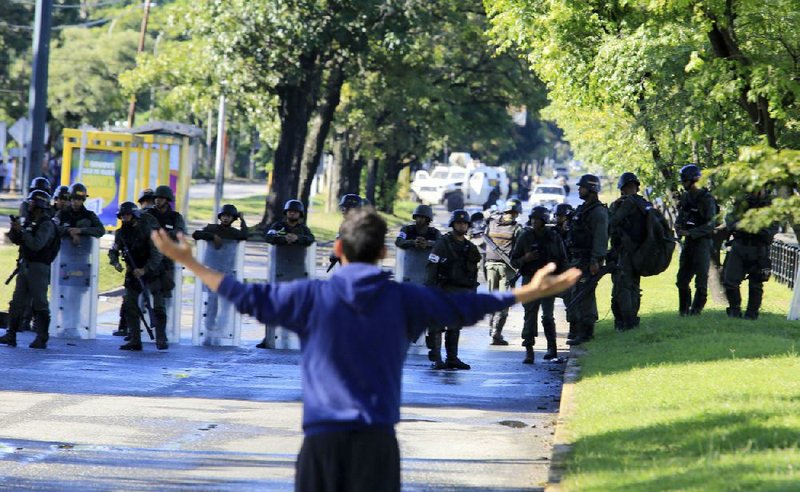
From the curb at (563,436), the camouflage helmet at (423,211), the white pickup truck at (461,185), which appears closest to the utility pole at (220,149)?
the camouflage helmet at (423,211)

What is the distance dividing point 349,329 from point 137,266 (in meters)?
11.9

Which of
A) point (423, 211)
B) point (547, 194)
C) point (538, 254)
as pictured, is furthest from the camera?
point (547, 194)

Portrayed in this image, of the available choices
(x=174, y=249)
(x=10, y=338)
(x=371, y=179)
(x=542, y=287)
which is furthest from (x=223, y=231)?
(x=371, y=179)

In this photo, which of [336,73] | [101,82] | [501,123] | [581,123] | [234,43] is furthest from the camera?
[101,82]

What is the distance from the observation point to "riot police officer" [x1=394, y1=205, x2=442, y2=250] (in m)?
17.6

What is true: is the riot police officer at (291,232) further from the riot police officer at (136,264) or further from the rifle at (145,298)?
the rifle at (145,298)

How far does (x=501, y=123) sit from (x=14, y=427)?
4785 centimetres

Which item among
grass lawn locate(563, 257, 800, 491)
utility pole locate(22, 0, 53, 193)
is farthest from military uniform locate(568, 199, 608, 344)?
utility pole locate(22, 0, 53, 193)

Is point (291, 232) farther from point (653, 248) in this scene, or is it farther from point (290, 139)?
point (290, 139)

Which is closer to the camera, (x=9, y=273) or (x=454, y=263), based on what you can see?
(x=454, y=263)

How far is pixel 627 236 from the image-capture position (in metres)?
17.2

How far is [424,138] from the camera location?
58375 millimetres

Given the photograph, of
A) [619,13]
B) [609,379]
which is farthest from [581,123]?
[609,379]

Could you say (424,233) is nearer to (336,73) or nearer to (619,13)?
(619,13)
